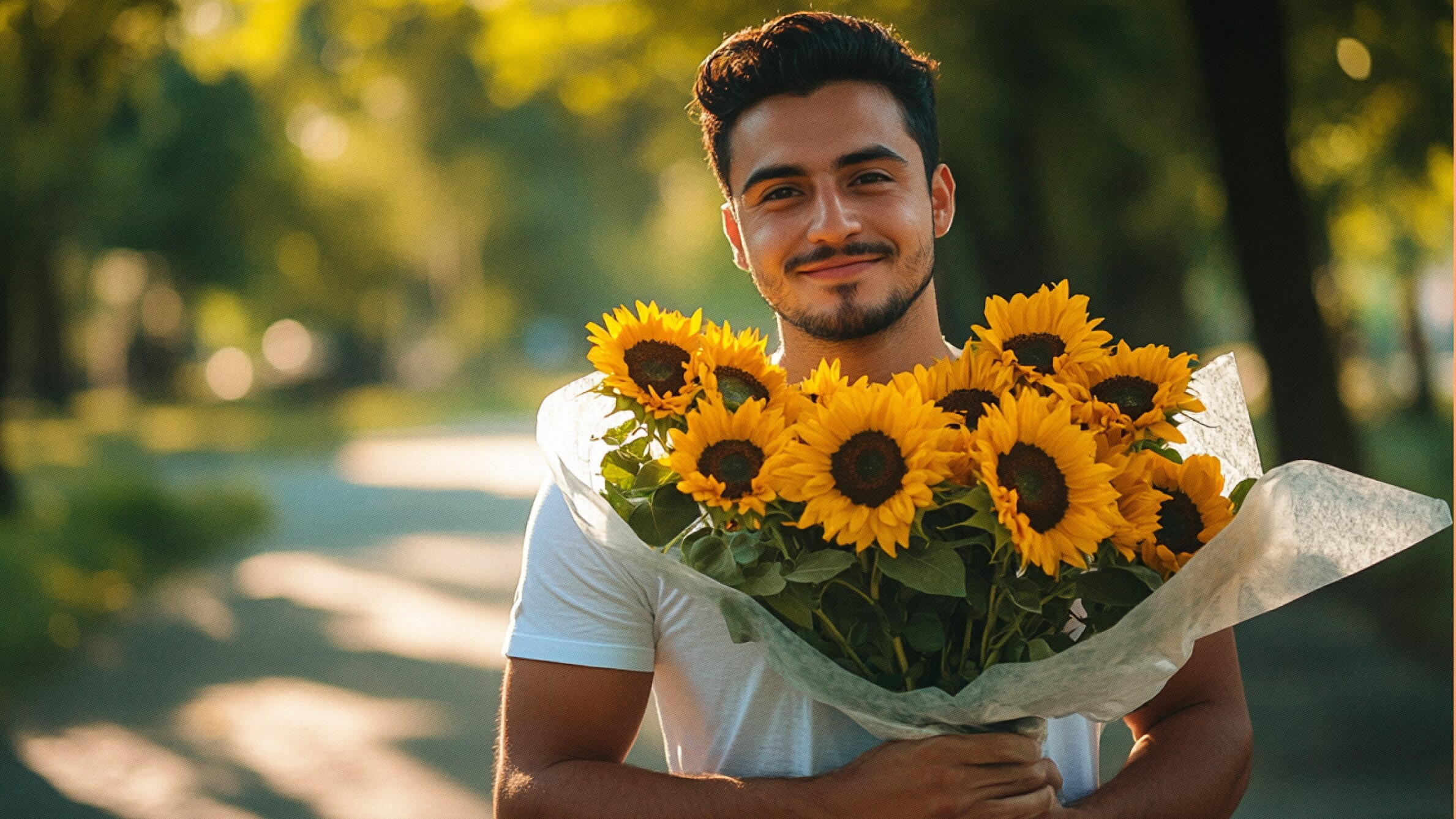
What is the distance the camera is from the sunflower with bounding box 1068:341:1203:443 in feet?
6.26

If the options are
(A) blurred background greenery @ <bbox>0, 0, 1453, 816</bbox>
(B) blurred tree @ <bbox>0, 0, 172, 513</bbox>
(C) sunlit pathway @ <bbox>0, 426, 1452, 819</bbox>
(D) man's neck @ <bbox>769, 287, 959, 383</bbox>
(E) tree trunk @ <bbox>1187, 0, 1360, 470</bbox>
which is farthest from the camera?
(A) blurred background greenery @ <bbox>0, 0, 1453, 816</bbox>

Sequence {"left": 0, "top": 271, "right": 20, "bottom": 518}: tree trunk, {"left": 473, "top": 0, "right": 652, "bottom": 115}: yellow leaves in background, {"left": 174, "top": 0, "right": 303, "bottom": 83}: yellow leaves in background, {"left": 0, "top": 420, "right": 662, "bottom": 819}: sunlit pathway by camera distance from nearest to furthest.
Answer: {"left": 0, "top": 420, "right": 662, "bottom": 819}: sunlit pathway → {"left": 174, "top": 0, "right": 303, "bottom": 83}: yellow leaves in background → {"left": 473, "top": 0, "right": 652, "bottom": 115}: yellow leaves in background → {"left": 0, "top": 271, "right": 20, "bottom": 518}: tree trunk

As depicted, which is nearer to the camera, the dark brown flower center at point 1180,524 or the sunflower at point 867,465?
the sunflower at point 867,465

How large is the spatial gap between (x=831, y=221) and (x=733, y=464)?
22.9 inches

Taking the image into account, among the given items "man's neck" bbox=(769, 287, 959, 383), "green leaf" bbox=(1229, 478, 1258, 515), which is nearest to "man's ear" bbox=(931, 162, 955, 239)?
"man's neck" bbox=(769, 287, 959, 383)

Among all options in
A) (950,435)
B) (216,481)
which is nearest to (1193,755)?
(950,435)

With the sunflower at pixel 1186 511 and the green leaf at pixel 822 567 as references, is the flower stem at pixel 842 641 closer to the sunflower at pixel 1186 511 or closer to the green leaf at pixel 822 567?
the green leaf at pixel 822 567

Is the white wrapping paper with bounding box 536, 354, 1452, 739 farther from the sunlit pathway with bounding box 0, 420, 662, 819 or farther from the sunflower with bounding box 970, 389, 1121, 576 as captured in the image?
the sunlit pathway with bounding box 0, 420, 662, 819

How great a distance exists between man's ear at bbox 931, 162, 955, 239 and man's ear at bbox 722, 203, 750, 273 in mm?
354

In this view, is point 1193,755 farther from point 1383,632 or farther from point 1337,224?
point 1337,224

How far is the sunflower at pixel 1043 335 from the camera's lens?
6.54 feet

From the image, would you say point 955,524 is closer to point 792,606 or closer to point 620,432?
point 792,606

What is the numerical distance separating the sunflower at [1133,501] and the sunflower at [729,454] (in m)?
0.44

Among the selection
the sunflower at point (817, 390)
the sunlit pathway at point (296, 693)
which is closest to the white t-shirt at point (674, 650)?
the sunflower at point (817, 390)
